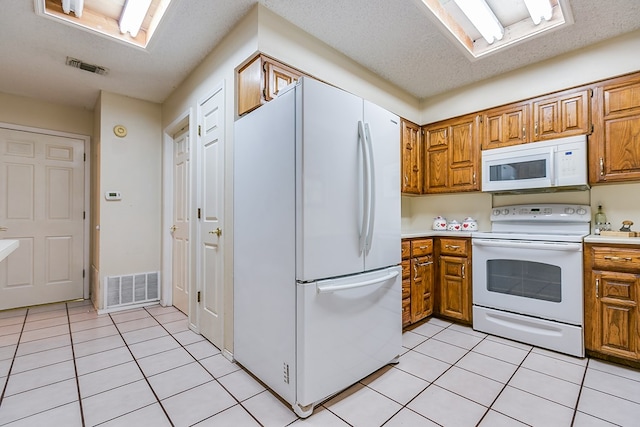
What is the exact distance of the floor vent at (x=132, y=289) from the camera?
338 cm

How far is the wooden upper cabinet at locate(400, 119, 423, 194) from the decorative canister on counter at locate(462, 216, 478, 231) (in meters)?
0.61

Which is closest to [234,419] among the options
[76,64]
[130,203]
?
[130,203]

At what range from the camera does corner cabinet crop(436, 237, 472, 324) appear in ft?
9.48

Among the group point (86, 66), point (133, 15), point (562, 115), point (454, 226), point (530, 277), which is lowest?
point (530, 277)

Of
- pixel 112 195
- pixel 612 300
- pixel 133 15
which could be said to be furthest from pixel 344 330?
pixel 112 195

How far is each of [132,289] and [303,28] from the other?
3332mm

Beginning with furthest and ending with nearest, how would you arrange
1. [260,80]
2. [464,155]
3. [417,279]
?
[464,155]
[417,279]
[260,80]

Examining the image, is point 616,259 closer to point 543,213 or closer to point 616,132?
point 543,213

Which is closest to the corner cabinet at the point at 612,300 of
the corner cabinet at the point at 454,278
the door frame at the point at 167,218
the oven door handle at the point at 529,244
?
the oven door handle at the point at 529,244

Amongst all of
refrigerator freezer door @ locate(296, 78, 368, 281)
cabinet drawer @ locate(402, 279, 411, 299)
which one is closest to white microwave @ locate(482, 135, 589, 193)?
cabinet drawer @ locate(402, 279, 411, 299)

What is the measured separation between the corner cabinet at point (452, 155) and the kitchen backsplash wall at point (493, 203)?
25 cm

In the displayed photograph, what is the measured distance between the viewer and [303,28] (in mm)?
2305

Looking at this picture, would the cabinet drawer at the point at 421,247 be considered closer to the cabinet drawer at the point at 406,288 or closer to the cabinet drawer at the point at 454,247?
the cabinet drawer at the point at 454,247

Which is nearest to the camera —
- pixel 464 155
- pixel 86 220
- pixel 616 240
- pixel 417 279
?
pixel 616 240
